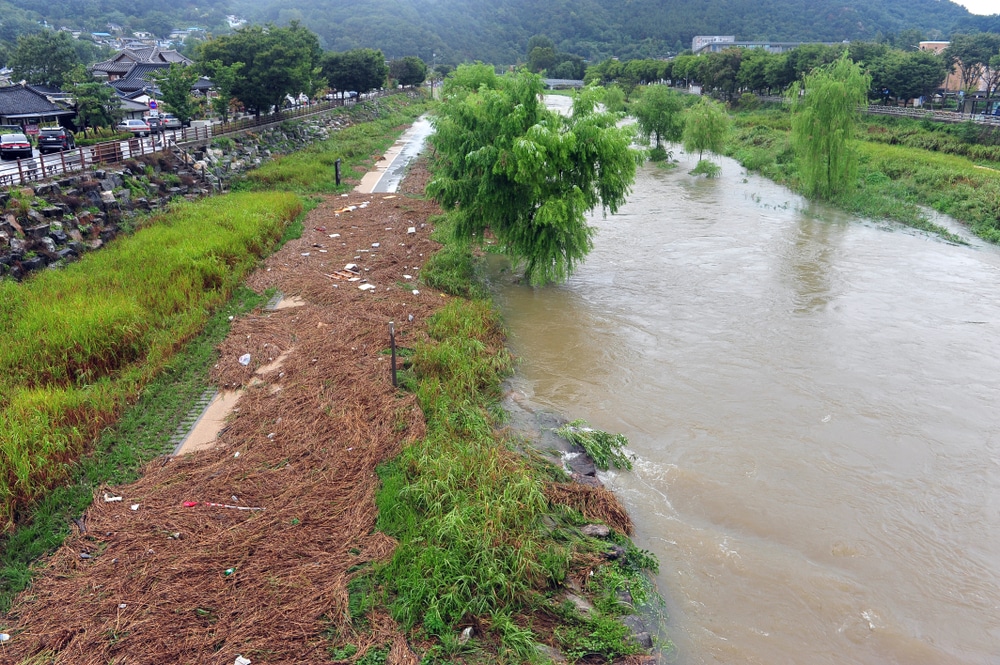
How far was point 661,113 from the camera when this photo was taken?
43.3m

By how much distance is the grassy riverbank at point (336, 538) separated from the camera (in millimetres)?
6234

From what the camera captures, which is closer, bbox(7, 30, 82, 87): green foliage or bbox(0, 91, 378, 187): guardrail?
bbox(0, 91, 378, 187): guardrail

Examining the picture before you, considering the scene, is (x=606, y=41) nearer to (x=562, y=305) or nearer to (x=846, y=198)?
(x=846, y=198)

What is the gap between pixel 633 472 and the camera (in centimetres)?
994

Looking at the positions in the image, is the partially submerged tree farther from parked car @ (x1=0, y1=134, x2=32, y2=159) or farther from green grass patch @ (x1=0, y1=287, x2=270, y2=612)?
green grass patch @ (x1=0, y1=287, x2=270, y2=612)

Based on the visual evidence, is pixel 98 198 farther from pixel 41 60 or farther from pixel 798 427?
pixel 41 60

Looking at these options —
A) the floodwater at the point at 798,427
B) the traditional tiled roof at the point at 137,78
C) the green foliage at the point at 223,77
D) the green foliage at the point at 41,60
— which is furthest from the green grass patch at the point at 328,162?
the green foliage at the point at 41,60

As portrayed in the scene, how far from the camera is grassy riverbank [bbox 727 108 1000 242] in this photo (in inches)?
997

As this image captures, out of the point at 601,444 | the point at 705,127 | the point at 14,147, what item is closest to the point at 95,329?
the point at 601,444

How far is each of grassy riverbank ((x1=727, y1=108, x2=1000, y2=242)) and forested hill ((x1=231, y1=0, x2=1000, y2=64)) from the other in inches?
4765

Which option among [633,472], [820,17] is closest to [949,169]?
[633,472]

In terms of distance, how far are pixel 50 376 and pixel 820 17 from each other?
20189 cm

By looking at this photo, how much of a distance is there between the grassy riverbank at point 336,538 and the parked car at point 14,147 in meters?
16.6

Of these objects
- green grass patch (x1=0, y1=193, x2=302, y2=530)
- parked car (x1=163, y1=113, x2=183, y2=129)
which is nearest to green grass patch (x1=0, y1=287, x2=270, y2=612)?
green grass patch (x1=0, y1=193, x2=302, y2=530)
